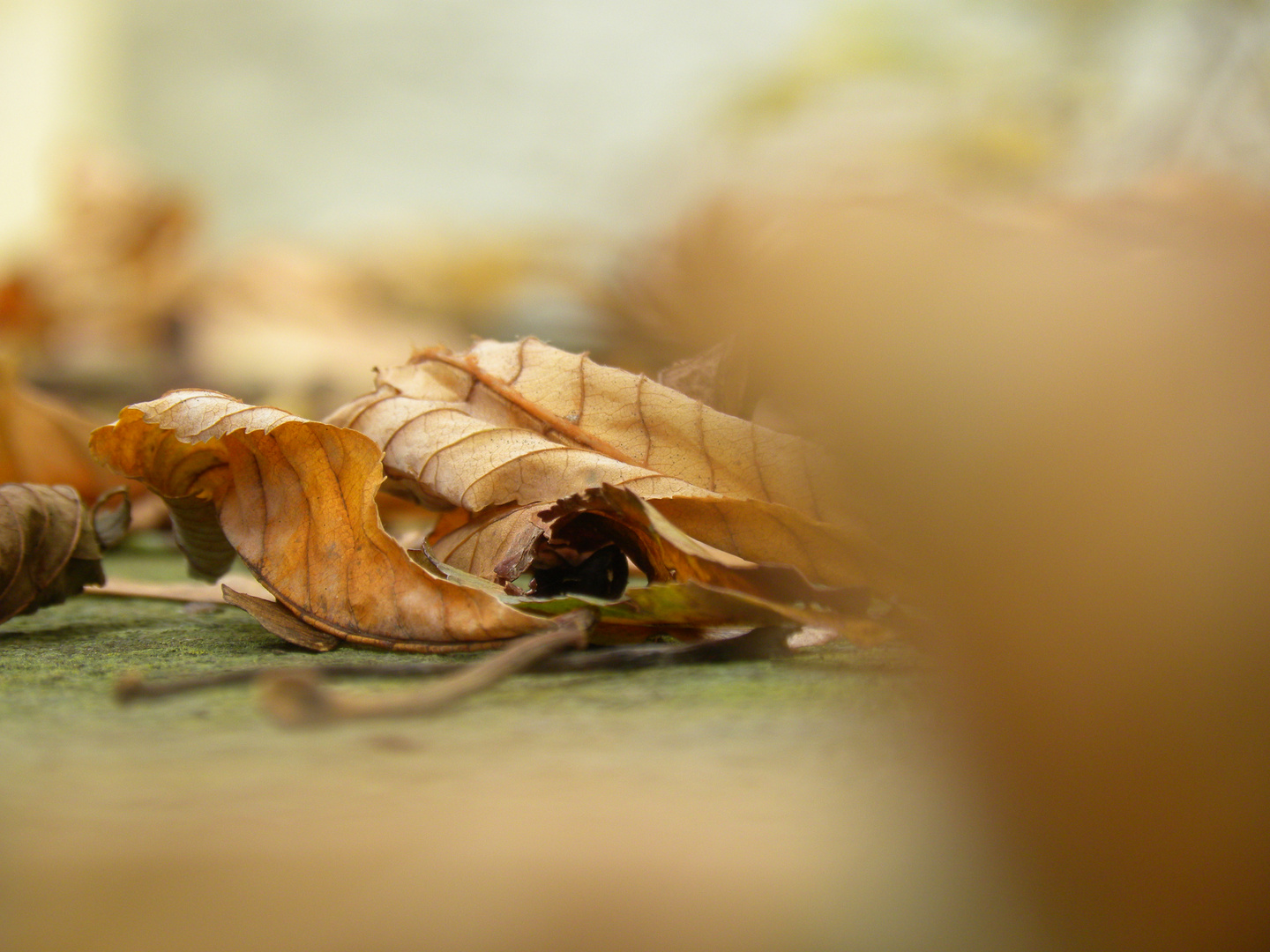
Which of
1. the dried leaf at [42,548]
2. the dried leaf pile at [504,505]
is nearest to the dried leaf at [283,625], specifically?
the dried leaf pile at [504,505]

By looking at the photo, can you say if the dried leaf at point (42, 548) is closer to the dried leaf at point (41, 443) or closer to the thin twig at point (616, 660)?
the thin twig at point (616, 660)

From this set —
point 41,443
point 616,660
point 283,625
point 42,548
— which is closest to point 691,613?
point 616,660

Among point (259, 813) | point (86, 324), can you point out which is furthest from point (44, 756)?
point (86, 324)

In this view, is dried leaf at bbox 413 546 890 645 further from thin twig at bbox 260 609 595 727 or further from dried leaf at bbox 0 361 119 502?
dried leaf at bbox 0 361 119 502

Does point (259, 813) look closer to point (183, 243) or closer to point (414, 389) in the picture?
point (414, 389)

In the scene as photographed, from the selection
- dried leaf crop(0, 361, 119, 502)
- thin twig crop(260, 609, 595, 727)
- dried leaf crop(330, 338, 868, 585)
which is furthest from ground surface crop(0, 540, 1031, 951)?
dried leaf crop(0, 361, 119, 502)
